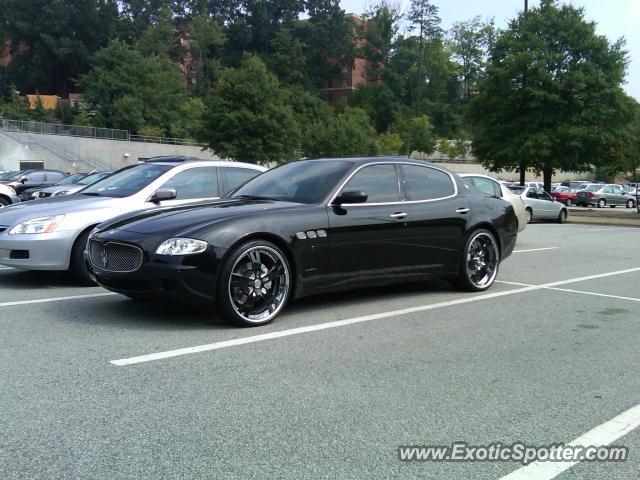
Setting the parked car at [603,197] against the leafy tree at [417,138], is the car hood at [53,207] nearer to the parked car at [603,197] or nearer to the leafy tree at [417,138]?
the parked car at [603,197]

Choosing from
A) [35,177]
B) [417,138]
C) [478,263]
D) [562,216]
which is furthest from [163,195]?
[417,138]

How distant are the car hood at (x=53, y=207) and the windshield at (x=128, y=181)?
0.77ft

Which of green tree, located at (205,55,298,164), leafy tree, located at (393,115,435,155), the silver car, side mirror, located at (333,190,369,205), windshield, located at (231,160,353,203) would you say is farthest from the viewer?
leafy tree, located at (393,115,435,155)

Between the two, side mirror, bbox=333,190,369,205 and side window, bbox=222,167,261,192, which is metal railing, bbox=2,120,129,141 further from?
side mirror, bbox=333,190,369,205

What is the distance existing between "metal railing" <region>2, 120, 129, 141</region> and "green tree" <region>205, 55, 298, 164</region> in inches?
601

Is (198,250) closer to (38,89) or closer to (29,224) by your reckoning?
(29,224)

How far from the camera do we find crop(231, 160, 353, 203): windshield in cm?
657

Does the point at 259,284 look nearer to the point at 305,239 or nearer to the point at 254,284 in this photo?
the point at 254,284

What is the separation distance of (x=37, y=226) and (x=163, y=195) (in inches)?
58.1

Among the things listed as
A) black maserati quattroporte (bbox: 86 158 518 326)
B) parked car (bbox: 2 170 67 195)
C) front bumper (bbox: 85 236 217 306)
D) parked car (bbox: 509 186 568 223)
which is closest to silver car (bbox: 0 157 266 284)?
black maserati quattroporte (bbox: 86 158 518 326)

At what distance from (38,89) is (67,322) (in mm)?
111856

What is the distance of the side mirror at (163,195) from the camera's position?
7.78 meters

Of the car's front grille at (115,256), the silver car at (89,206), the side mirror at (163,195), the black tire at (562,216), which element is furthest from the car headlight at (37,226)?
the black tire at (562,216)

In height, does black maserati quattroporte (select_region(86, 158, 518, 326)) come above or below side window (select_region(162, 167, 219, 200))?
below
